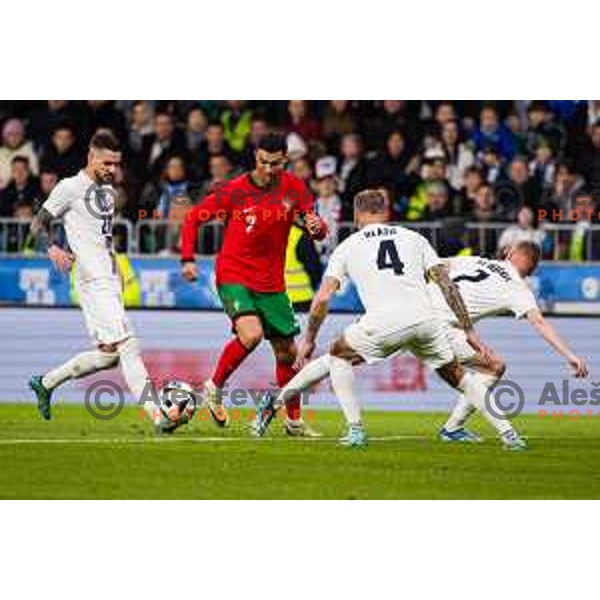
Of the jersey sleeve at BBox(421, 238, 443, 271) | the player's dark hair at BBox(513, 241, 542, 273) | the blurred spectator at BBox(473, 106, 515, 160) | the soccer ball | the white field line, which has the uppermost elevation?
the blurred spectator at BBox(473, 106, 515, 160)

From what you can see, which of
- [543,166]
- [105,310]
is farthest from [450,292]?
[543,166]

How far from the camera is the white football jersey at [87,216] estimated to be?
54.5ft

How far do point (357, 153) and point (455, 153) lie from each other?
1112 millimetres

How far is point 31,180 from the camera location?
2403 centimetres

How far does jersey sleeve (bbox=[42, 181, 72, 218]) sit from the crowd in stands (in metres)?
6.27

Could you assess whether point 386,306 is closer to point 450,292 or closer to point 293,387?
point 450,292

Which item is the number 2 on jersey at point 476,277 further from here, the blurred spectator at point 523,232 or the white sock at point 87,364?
the blurred spectator at point 523,232

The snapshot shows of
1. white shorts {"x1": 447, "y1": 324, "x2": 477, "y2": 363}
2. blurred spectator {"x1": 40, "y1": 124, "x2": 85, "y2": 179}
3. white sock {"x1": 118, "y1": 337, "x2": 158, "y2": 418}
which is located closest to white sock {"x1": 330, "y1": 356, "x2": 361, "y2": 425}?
white shorts {"x1": 447, "y1": 324, "x2": 477, "y2": 363}

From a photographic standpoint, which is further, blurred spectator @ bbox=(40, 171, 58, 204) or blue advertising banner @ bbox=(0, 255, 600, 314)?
blurred spectator @ bbox=(40, 171, 58, 204)

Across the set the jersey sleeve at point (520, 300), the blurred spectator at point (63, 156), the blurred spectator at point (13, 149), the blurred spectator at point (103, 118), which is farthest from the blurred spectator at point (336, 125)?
the jersey sleeve at point (520, 300)

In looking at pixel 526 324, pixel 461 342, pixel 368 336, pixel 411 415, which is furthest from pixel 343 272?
pixel 526 324

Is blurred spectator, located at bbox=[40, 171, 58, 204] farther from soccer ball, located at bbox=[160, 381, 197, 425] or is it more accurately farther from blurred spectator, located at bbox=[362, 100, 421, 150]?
soccer ball, located at bbox=[160, 381, 197, 425]

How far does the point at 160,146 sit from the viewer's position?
81.1ft

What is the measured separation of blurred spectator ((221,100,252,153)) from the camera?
972 inches
